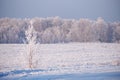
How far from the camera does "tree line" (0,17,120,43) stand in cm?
3700

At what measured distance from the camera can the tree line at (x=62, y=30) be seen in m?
37.0

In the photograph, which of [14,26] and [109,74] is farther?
[14,26]

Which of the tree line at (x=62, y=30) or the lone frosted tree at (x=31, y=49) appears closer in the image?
the lone frosted tree at (x=31, y=49)

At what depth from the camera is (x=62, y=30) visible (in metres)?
41.9

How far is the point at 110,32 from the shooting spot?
132ft

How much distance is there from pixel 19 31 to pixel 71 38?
6405 mm

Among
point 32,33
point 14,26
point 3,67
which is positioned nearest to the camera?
point 3,67

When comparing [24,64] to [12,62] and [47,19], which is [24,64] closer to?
A: [12,62]

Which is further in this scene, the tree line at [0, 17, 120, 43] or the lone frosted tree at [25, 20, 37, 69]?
the tree line at [0, 17, 120, 43]

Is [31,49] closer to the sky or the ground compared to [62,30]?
closer to the ground

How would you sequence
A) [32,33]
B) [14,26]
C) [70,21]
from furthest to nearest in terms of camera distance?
1. [70,21]
2. [14,26]
3. [32,33]

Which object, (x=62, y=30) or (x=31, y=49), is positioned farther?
(x=62, y=30)

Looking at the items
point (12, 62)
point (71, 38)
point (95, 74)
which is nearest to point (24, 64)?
point (12, 62)

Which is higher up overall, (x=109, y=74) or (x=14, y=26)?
(x=14, y=26)
